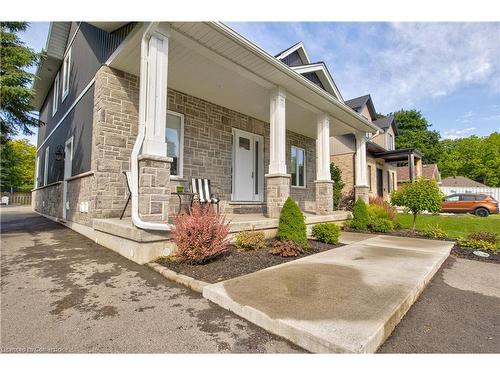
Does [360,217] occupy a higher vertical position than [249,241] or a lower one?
higher

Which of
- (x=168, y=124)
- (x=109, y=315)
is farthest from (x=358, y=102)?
(x=109, y=315)

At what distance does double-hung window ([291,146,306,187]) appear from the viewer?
33.5ft

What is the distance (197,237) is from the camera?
356 cm

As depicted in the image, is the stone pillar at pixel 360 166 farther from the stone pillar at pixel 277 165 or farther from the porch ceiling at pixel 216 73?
the stone pillar at pixel 277 165

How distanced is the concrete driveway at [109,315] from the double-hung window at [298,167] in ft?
24.7

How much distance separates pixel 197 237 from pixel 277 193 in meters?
2.73

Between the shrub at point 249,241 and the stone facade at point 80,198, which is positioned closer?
the shrub at point 249,241

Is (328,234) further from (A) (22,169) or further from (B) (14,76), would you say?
(A) (22,169)

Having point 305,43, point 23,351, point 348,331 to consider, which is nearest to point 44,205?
point 23,351

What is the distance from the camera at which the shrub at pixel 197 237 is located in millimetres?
3525

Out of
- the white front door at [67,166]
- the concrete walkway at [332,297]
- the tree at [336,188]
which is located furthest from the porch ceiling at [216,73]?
the tree at [336,188]
